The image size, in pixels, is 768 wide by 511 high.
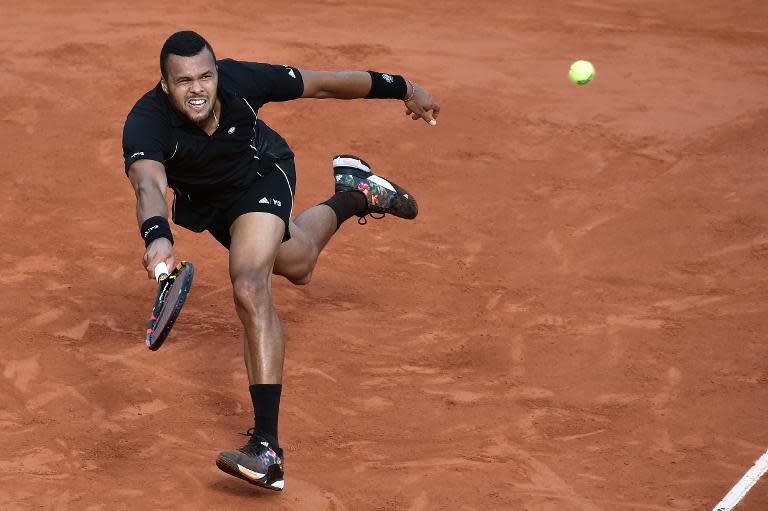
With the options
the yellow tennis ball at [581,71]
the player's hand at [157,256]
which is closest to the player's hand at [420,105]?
the player's hand at [157,256]

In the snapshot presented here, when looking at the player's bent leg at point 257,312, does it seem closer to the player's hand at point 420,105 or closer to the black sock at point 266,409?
the black sock at point 266,409

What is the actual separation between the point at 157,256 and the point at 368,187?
9.80ft

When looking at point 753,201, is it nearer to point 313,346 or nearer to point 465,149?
point 465,149

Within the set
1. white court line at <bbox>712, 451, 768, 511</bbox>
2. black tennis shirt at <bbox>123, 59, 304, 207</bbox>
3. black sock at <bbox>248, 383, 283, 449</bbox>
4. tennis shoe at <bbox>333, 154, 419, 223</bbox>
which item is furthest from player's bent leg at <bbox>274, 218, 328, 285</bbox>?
white court line at <bbox>712, 451, 768, 511</bbox>

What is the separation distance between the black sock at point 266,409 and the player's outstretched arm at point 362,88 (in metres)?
1.85

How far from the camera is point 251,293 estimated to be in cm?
646

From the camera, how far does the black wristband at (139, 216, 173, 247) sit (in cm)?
602

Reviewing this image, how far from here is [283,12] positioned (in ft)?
47.0

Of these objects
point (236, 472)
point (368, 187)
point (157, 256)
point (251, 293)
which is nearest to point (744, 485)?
point (236, 472)

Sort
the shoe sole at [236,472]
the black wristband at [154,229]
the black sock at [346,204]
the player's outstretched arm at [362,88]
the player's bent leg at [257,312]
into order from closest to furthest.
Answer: the black wristband at [154,229] < the shoe sole at [236,472] < the player's bent leg at [257,312] < the player's outstretched arm at [362,88] < the black sock at [346,204]

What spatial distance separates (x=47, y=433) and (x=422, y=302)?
2923 mm

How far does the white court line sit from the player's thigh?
2502mm

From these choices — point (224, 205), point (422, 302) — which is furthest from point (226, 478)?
point (422, 302)

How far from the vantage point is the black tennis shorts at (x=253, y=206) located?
699 centimetres
